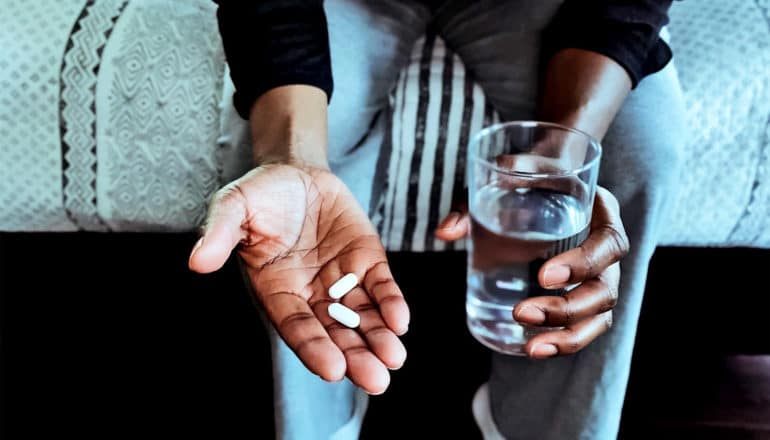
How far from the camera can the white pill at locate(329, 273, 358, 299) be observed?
0.75 m

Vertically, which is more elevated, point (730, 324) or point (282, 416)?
point (282, 416)

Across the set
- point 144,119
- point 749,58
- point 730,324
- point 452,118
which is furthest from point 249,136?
point 730,324

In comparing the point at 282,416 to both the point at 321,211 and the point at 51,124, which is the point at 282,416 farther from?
the point at 51,124

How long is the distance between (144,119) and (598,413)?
652 mm

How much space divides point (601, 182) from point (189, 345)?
2.20ft

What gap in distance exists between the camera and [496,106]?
1.01 metres

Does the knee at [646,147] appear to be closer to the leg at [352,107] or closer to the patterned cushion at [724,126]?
the patterned cushion at [724,126]

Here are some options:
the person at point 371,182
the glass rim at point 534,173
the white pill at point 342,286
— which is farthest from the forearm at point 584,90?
the white pill at point 342,286

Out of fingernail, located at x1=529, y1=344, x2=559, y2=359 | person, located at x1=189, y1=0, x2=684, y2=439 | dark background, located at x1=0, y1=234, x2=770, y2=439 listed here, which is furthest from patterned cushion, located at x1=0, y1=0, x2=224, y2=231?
fingernail, located at x1=529, y1=344, x2=559, y2=359

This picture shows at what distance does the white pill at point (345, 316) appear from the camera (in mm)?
730

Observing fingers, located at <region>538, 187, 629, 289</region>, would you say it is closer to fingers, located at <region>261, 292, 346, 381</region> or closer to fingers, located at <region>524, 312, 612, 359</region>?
fingers, located at <region>524, 312, 612, 359</region>

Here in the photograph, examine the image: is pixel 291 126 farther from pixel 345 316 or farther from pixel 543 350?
pixel 543 350

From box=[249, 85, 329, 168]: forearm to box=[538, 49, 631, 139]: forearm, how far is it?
264 mm

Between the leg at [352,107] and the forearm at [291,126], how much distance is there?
0.17 ft
